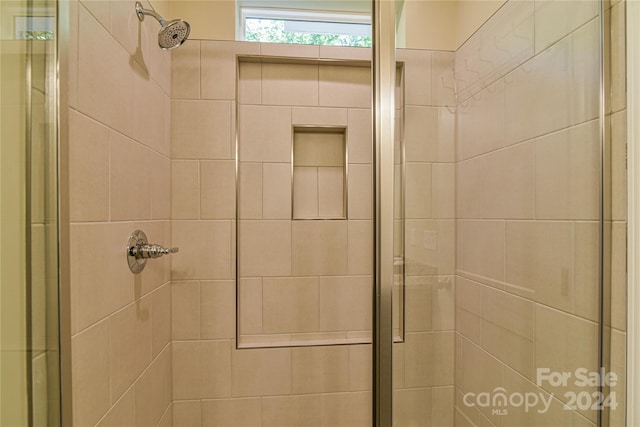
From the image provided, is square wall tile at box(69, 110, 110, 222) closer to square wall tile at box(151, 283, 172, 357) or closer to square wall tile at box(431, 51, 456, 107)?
square wall tile at box(151, 283, 172, 357)

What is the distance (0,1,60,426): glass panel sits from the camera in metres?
0.45

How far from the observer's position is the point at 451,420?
749 mm

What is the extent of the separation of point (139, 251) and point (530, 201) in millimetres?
1054

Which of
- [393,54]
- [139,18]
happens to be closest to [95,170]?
[139,18]

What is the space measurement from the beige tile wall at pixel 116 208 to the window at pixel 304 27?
0.39 metres

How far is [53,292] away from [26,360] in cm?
11

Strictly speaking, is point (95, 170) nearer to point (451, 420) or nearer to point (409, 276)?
point (409, 276)

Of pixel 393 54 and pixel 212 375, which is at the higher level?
pixel 393 54

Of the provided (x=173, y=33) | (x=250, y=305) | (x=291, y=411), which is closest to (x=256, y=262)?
(x=250, y=305)

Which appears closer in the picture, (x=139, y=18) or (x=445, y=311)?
(x=445, y=311)

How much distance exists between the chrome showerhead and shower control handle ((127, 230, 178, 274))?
0.60m

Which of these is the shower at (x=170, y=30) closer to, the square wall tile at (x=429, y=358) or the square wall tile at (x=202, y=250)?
the square wall tile at (x=202, y=250)

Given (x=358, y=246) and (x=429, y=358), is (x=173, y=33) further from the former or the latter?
(x=429, y=358)

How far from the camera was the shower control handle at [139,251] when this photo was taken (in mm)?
827
